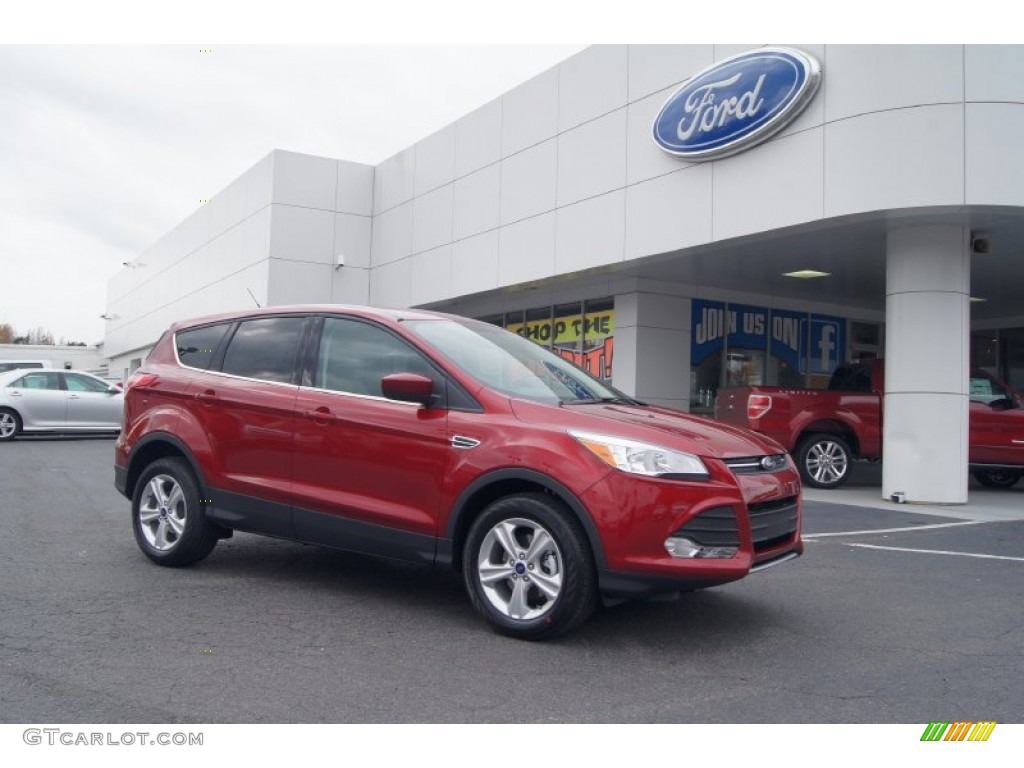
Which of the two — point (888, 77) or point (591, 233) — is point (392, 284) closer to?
point (591, 233)

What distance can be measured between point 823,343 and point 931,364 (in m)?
8.32

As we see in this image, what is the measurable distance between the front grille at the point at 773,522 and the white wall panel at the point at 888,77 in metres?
7.79

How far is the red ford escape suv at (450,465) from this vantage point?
4617 millimetres

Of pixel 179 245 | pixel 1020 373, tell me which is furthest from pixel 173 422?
pixel 179 245

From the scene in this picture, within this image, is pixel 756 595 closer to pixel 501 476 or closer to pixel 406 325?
pixel 501 476

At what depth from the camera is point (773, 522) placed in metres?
4.98

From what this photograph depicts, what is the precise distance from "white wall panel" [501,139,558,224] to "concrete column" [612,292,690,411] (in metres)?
2.37

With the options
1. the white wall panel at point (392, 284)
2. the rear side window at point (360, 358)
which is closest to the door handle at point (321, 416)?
the rear side window at point (360, 358)

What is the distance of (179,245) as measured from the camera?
35.9m

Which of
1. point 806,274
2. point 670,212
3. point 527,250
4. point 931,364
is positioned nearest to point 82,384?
point 527,250

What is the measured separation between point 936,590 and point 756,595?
54.8 inches

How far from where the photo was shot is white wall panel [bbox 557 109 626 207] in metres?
15.5
